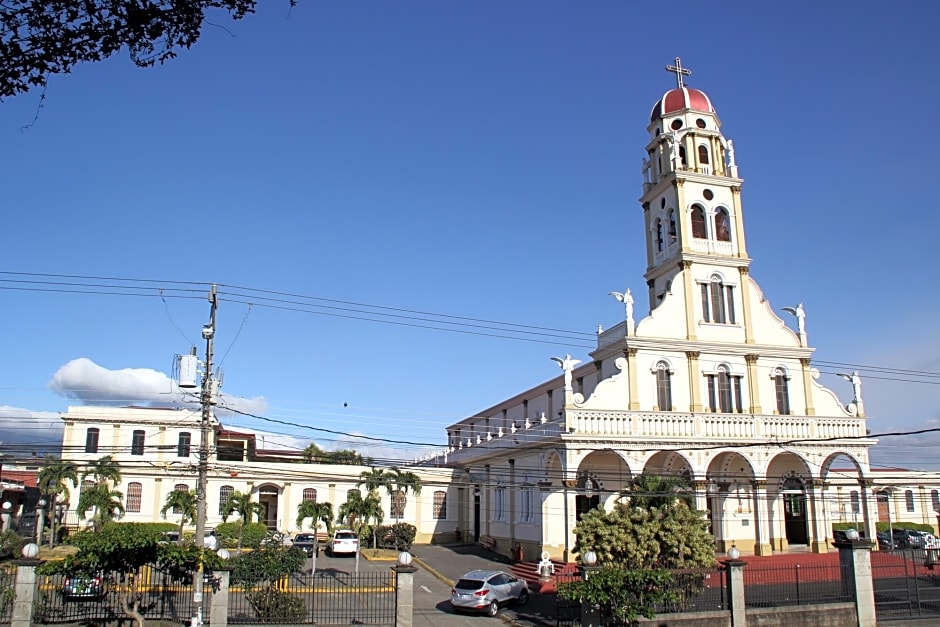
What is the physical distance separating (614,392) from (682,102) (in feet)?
53.1

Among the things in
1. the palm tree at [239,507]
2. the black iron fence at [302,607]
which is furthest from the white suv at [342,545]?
the black iron fence at [302,607]

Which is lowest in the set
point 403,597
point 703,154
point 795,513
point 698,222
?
point 403,597

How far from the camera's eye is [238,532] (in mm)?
44219

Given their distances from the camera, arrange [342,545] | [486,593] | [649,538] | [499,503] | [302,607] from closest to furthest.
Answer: [302,607]
[649,538]
[486,593]
[342,545]
[499,503]

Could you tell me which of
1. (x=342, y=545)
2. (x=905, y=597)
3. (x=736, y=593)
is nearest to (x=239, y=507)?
(x=342, y=545)

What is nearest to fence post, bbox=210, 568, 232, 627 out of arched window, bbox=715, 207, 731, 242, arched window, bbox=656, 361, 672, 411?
arched window, bbox=656, 361, 672, 411

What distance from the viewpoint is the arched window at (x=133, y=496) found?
47969 millimetres

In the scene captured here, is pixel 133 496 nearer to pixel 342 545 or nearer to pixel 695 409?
pixel 342 545

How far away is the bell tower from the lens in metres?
38.2

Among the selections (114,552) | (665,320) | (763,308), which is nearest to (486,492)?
(665,320)

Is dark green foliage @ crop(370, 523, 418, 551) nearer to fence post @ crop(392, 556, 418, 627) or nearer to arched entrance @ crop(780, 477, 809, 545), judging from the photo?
arched entrance @ crop(780, 477, 809, 545)

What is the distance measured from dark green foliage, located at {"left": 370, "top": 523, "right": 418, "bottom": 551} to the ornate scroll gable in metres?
16.3

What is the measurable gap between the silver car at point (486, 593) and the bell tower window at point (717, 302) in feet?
56.3

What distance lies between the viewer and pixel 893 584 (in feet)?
81.9
